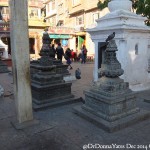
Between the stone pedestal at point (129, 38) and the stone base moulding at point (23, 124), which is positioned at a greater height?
the stone pedestal at point (129, 38)

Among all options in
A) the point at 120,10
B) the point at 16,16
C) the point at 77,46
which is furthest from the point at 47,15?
the point at 16,16

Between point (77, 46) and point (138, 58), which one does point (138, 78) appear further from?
point (77, 46)

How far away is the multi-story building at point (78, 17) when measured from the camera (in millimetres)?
27500

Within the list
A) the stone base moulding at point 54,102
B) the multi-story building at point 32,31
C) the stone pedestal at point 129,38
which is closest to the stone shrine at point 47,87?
the stone base moulding at point 54,102

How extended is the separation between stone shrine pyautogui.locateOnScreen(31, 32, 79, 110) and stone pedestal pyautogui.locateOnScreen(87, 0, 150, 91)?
2.33 m

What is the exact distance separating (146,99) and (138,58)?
1980 mm

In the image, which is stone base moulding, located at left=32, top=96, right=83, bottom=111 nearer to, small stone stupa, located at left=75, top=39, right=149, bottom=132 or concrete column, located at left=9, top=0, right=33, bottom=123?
concrete column, located at left=9, top=0, right=33, bottom=123

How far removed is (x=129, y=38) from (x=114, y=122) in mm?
3950

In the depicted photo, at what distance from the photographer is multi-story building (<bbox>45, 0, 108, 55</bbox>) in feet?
90.2

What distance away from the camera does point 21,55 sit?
4922 mm

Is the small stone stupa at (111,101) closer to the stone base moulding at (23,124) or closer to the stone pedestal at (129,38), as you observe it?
the stone base moulding at (23,124)

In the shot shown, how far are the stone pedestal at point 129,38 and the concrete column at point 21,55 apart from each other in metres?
3.78

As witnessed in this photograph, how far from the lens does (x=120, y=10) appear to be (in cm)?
801

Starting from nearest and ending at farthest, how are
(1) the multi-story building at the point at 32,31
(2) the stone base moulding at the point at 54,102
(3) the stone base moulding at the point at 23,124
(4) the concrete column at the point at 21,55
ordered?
1. (4) the concrete column at the point at 21,55
2. (3) the stone base moulding at the point at 23,124
3. (2) the stone base moulding at the point at 54,102
4. (1) the multi-story building at the point at 32,31
